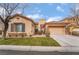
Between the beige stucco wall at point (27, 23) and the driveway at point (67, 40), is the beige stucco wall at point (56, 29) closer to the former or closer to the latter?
the driveway at point (67, 40)

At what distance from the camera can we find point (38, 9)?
4.80 meters

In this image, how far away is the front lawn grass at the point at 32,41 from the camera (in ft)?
15.7

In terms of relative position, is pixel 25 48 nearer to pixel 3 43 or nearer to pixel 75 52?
pixel 3 43

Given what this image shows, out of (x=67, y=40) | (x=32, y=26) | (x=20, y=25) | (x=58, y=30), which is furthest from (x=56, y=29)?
(x=20, y=25)

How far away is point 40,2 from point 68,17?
508 mm

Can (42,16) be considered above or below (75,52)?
above

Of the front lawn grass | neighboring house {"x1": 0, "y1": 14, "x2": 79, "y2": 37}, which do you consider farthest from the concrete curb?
neighboring house {"x1": 0, "y1": 14, "x2": 79, "y2": 37}

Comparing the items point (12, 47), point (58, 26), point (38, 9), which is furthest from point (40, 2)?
point (12, 47)

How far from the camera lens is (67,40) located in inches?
191

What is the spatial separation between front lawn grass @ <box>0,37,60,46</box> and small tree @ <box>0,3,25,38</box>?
126 mm

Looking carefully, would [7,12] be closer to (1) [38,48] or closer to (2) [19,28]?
(2) [19,28]
